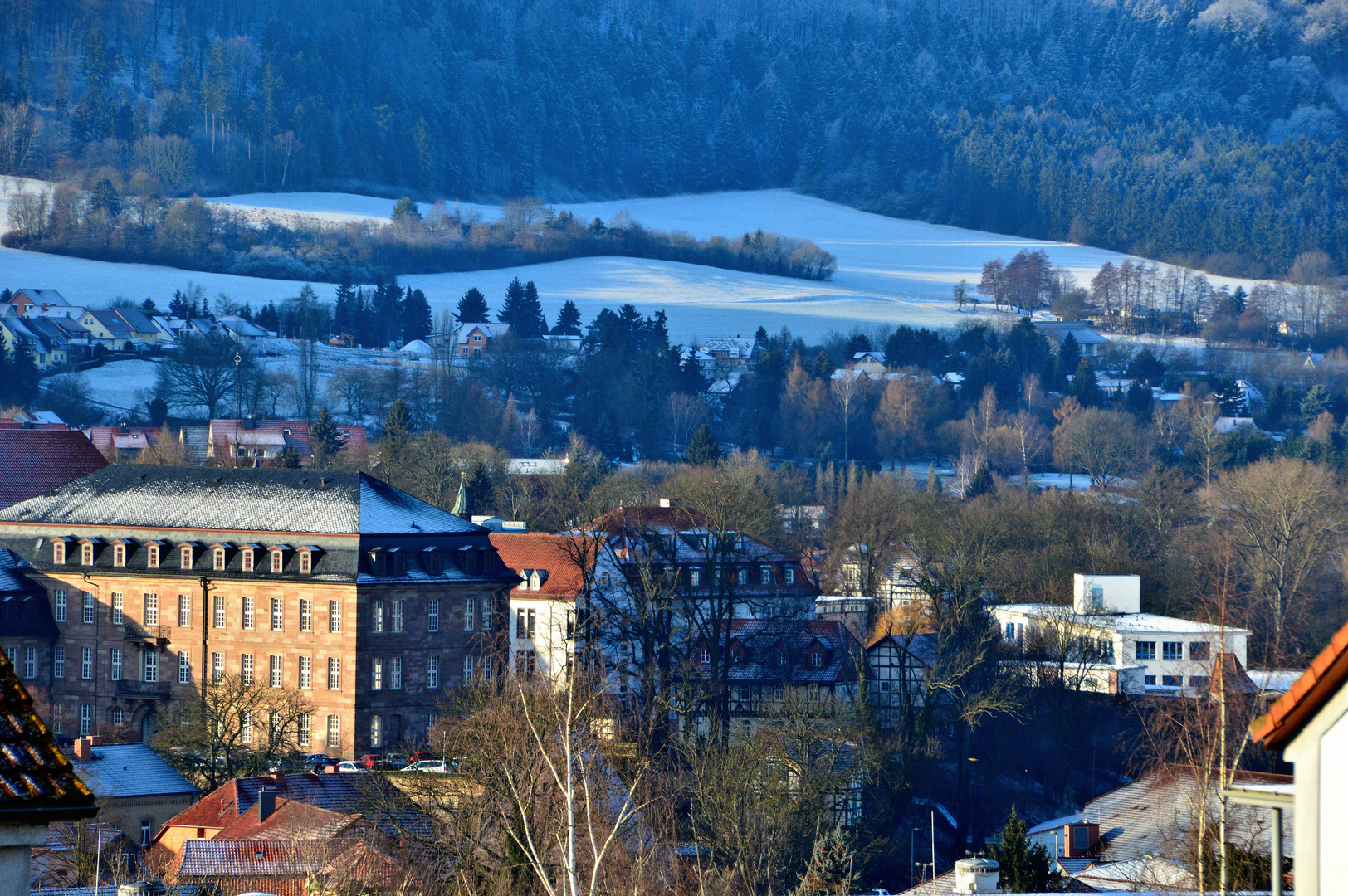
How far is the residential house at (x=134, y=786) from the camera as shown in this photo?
47.2 metres

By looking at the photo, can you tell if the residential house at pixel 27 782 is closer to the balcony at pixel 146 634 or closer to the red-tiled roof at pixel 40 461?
the balcony at pixel 146 634

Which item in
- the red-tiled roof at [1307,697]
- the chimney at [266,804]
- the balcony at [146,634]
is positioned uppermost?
the red-tiled roof at [1307,697]

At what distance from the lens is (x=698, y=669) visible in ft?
214

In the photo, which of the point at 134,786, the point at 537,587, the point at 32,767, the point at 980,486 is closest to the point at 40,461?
the point at 537,587

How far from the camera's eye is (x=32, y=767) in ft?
32.6

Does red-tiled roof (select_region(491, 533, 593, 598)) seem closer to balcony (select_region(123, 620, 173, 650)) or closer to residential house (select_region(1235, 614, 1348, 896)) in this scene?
balcony (select_region(123, 620, 173, 650))

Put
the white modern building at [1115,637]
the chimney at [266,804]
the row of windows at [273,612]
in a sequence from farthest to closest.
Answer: the white modern building at [1115,637] → the row of windows at [273,612] → the chimney at [266,804]

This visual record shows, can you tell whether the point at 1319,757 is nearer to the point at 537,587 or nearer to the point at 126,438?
the point at 537,587

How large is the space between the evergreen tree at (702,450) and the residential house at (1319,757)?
129 meters

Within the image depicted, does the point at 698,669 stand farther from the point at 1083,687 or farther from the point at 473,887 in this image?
the point at 473,887

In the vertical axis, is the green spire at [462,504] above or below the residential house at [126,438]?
below

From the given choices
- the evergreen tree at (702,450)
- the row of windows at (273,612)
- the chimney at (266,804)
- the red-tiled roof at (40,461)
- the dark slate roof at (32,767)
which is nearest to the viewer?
the dark slate roof at (32,767)

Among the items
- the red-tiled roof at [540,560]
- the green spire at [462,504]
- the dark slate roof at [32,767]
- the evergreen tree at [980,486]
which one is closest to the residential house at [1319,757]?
the dark slate roof at [32,767]


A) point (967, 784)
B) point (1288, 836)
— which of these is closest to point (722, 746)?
point (967, 784)
